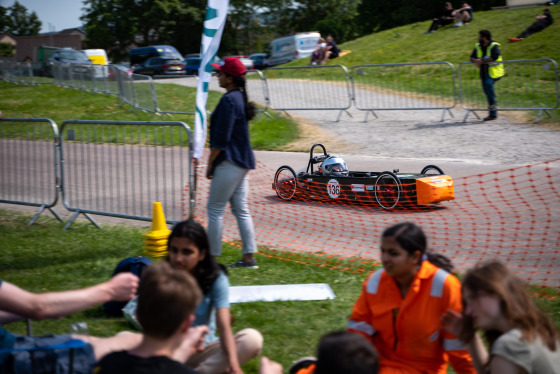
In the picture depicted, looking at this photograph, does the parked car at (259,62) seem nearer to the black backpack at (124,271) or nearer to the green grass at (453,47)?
the green grass at (453,47)

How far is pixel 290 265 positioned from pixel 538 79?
11555 mm

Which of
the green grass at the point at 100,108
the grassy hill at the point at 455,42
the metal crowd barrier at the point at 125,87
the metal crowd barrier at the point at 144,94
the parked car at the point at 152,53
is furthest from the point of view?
the parked car at the point at 152,53

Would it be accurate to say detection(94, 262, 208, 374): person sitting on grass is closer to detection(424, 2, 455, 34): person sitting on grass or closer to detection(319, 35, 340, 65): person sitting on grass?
detection(319, 35, 340, 65): person sitting on grass

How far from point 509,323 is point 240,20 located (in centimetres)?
6352

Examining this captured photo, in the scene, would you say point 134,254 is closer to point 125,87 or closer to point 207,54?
point 207,54

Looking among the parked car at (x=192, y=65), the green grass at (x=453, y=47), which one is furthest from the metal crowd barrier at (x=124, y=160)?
the parked car at (x=192, y=65)

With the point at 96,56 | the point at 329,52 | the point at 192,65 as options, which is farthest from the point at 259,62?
the point at 329,52

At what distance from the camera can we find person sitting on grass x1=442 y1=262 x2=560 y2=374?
106 inches

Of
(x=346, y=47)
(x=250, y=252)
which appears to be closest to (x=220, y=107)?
(x=250, y=252)

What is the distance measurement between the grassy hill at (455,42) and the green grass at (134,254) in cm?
1811

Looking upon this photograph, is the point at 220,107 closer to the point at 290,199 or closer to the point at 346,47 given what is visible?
the point at 290,199

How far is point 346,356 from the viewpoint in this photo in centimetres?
240

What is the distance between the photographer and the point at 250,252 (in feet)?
20.9

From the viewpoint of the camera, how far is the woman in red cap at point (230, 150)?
6.00 m
